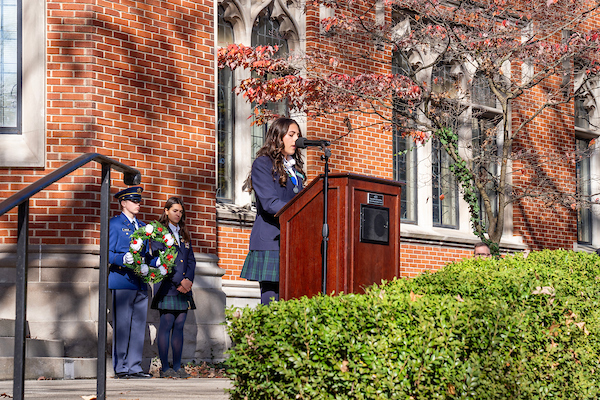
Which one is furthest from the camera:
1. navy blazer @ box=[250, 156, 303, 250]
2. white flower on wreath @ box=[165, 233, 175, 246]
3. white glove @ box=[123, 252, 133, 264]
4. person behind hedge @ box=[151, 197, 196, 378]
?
person behind hedge @ box=[151, 197, 196, 378]

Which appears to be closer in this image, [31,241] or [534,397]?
[534,397]

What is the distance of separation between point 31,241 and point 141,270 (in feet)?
5.83

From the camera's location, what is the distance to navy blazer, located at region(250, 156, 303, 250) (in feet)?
20.0

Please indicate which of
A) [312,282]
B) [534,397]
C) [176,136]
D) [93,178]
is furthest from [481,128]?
[534,397]

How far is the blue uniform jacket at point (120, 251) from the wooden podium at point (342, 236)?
2504 millimetres

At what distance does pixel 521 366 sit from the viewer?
4551mm

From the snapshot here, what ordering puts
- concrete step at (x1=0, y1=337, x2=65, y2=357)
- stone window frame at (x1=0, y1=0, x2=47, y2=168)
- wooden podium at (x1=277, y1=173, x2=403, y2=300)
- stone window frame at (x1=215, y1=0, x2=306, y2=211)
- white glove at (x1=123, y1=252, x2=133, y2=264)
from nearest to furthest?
wooden podium at (x1=277, y1=173, x2=403, y2=300) < white glove at (x1=123, y1=252, x2=133, y2=264) < concrete step at (x1=0, y1=337, x2=65, y2=357) < stone window frame at (x1=0, y1=0, x2=47, y2=168) < stone window frame at (x1=215, y1=0, x2=306, y2=211)

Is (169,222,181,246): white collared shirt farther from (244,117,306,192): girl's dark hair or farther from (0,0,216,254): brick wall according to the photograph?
(244,117,306,192): girl's dark hair

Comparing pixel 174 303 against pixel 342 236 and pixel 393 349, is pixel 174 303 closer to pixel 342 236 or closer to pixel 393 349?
pixel 342 236

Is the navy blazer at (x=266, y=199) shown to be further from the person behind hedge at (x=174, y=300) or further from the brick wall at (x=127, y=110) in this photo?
the brick wall at (x=127, y=110)

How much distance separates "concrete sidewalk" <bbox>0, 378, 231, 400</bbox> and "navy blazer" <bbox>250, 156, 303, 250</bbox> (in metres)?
1.12

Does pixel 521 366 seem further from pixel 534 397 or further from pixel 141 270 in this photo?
pixel 141 270

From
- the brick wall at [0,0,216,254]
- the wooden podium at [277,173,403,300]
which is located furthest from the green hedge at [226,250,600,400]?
the brick wall at [0,0,216,254]

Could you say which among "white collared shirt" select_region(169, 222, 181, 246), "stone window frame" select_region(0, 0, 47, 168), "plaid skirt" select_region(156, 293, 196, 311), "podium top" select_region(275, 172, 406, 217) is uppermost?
"stone window frame" select_region(0, 0, 47, 168)
